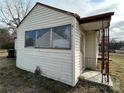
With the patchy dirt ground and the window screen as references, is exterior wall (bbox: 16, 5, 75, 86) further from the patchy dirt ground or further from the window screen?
the patchy dirt ground

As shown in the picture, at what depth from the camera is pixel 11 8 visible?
2347cm

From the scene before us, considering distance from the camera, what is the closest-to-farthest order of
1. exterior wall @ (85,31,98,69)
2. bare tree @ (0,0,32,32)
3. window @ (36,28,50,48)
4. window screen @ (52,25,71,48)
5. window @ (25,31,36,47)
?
window screen @ (52,25,71,48), window @ (36,28,50,48), window @ (25,31,36,47), exterior wall @ (85,31,98,69), bare tree @ (0,0,32,32)

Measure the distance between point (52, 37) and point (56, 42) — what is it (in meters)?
0.36

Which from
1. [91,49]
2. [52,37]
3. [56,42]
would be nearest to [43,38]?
[52,37]

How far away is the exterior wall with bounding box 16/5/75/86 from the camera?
572 cm

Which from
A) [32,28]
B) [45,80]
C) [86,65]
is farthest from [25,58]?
[86,65]

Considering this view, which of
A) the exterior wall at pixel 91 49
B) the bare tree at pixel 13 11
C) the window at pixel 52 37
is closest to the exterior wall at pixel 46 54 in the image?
the window at pixel 52 37

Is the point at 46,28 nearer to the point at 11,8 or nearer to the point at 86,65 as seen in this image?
the point at 86,65

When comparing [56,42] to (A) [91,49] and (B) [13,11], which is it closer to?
(A) [91,49]

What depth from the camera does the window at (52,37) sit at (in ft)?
18.8

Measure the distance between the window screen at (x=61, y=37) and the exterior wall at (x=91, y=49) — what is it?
3350 millimetres

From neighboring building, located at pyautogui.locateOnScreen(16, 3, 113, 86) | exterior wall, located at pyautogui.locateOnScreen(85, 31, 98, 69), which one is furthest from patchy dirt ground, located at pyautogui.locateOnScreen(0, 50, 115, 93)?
exterior wall, located at pyautogui.locateOnScreen(85, 31, 98, 69)

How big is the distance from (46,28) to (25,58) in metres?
2.78

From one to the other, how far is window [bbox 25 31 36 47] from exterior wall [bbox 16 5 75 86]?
25cm
